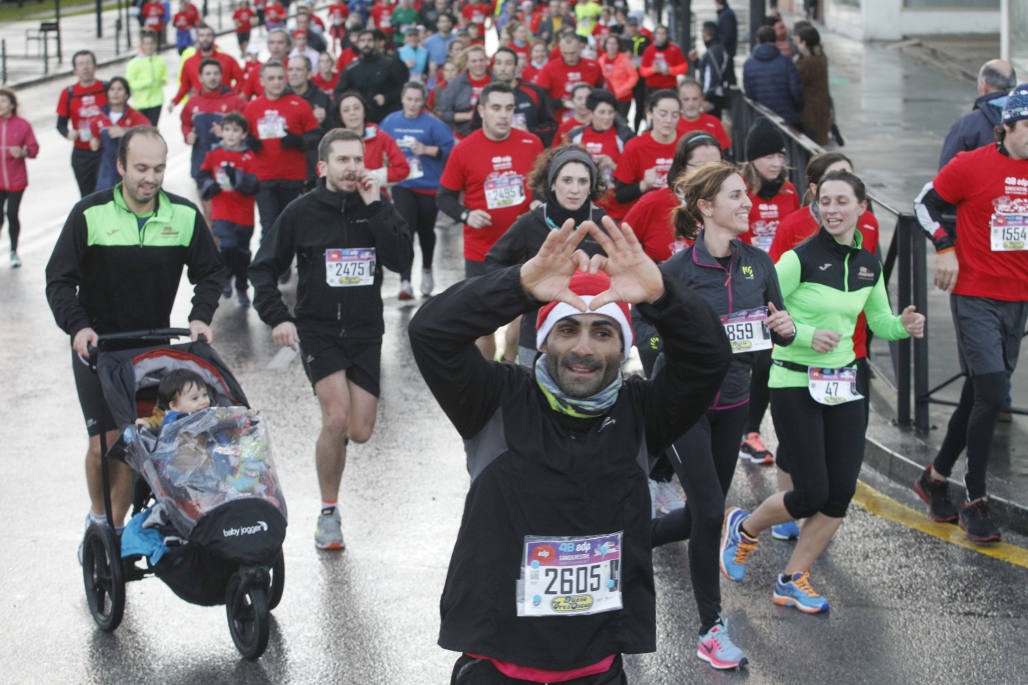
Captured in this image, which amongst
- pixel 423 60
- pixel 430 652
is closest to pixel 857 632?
pixel 430 652

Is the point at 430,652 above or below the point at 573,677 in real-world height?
below

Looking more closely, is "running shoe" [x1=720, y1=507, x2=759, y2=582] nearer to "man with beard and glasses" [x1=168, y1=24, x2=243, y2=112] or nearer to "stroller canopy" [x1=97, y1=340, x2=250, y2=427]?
"stroller canopy" [x1=97, y1=340, x2=250, y2=427]

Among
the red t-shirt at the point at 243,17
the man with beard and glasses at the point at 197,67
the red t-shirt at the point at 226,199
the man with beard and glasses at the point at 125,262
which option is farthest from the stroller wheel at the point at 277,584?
the red t-shirt at the point at 243,17

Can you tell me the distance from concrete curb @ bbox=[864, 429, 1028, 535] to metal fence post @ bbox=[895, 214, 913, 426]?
39cm

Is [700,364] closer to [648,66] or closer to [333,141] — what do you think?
[333,141]

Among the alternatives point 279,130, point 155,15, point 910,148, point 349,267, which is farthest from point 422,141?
point 155,15

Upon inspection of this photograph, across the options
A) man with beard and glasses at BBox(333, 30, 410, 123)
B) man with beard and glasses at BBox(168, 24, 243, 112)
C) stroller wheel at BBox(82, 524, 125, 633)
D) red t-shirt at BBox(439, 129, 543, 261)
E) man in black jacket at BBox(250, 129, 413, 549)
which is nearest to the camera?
stroller wheel at BBox(82, 524, 125, 633)

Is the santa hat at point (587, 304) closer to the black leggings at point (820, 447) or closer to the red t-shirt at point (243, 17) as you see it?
the black leggings at point (820, 447)

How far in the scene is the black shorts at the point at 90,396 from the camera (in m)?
6.46

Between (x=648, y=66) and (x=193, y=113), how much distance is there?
808 centimetres

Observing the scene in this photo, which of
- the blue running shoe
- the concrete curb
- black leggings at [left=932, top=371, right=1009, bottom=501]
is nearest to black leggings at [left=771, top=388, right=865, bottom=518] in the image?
the blue running shoe

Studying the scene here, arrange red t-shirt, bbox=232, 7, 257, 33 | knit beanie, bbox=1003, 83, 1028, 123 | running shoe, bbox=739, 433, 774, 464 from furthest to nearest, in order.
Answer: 1. red t-shirt, bbox=232, 7, 257, 33
2. running shoe, bbox=739, 433, 774, 464
3. knit beanie, bbox=1003, 83, 1028, 123

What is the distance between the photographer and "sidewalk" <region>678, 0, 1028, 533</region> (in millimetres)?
8078

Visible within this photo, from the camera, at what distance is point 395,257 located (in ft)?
23.7
